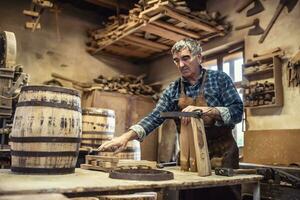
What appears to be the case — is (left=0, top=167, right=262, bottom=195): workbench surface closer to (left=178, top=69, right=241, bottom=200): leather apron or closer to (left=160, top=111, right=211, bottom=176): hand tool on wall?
(left=160, top=111, right=211, bottom=176): hand tool on wall

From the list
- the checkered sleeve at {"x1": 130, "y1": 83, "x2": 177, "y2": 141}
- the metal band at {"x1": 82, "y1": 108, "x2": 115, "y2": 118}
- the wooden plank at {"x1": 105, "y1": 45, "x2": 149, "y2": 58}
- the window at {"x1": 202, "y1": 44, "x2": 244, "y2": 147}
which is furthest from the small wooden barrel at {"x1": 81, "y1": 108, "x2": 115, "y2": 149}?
the wooden plank at {"x1": 105, "y1": 45, "x2": 149, "y2": 58}

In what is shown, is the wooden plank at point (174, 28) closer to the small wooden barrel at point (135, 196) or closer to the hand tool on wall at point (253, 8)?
the hand tool on wall at point (253, 8)

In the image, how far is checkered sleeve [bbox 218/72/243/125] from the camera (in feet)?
8.47

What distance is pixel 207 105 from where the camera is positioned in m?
2.74

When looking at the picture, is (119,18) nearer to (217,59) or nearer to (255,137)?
(217,59)

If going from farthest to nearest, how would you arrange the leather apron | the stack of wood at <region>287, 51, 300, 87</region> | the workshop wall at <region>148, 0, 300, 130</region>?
the workshop wall at <region>148, 0, 300, 130</region>, the stack of wood at <region>287, 51, 300, 87</region>, the leather apron

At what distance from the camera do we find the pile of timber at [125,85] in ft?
24.6

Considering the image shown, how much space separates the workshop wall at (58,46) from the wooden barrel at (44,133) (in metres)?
5.55

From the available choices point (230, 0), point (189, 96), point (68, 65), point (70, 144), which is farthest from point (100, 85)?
point (70, 144)

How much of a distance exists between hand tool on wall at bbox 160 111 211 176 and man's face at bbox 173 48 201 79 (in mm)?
608

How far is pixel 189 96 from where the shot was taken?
9.52ft

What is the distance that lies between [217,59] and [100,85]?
278 cm

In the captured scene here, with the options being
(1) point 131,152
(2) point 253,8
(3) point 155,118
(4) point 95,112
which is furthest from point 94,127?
(2) point 253,8

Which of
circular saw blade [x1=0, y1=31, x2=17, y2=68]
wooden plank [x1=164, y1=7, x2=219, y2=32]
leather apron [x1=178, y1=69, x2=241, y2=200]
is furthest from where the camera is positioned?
wooden plank [x1=164, y1=7, x2=219, y2=32]
